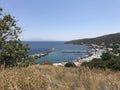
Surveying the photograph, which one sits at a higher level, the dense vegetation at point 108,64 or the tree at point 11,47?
the tree at point 11,47

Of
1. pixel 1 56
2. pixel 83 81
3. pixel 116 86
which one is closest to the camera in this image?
pixel 116 86

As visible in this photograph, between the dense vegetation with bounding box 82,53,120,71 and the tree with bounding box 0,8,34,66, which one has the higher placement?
the tree with bounding box 0,8,34,66

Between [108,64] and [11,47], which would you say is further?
[108,64]

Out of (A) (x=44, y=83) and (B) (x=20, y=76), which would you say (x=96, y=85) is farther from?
(B) (x=20, y=76)

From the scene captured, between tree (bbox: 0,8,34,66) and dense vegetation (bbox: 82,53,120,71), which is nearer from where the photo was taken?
tree (bbox: 0,8,34,66)

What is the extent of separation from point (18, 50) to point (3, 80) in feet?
23.0

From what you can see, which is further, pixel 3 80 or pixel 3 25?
pixel 3 25

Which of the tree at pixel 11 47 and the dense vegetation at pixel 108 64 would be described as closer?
the tree at pixel 11 47

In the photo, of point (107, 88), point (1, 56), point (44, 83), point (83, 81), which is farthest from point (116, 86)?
point (1, 56)

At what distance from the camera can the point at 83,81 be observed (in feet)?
14.7

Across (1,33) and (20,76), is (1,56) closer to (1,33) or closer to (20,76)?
(1,33)

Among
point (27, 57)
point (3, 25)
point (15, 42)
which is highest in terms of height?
point (3, 25)

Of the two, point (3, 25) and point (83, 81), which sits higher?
point (3, 25)

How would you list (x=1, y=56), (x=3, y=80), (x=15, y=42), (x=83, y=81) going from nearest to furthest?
(x=3, y=80) < (x=83, y=81) < (x=1, y=56) < (x=15, y=42)
